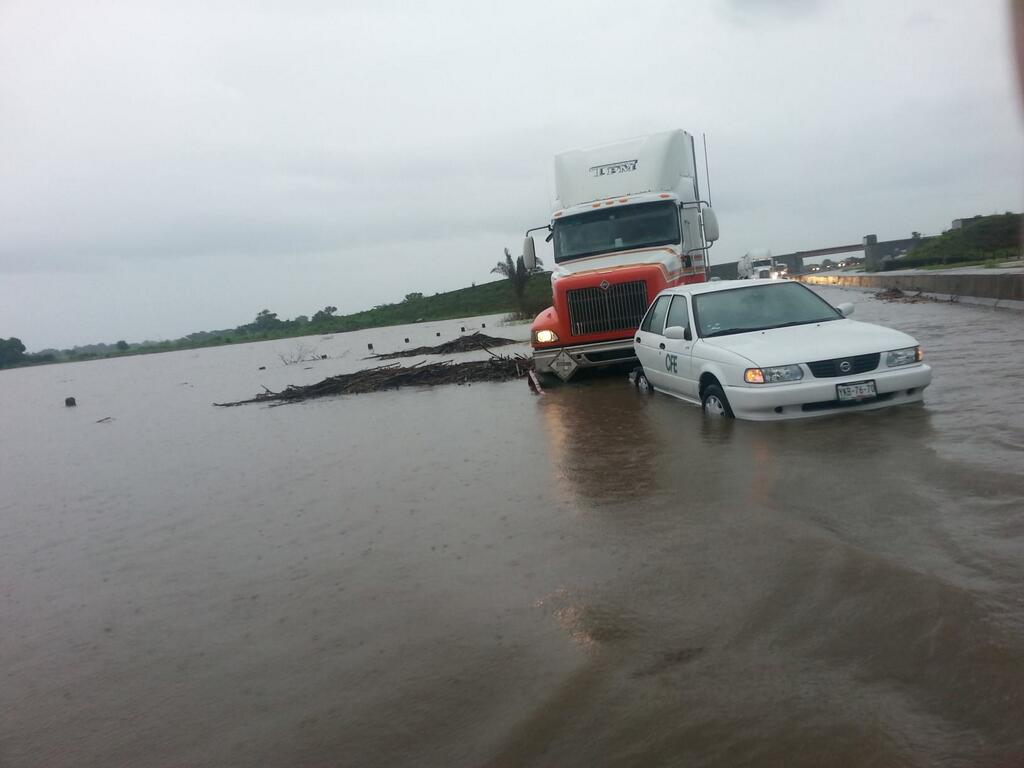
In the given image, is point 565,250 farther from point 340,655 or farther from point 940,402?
point 340,655

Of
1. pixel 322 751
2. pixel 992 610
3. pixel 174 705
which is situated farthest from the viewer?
pixel 174 705

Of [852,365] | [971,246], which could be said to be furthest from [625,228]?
[971,246]

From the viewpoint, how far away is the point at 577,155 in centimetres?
1493

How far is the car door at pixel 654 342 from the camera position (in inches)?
412

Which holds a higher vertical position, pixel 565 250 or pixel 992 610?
pixel 565 250

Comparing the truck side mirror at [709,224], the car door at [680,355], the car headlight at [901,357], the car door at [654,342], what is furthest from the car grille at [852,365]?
the truck side mirror at [709,224]

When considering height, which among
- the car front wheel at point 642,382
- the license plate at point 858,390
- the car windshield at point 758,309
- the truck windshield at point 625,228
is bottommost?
the car front wheel at point 642,382

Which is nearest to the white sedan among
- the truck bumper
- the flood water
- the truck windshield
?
the flood water

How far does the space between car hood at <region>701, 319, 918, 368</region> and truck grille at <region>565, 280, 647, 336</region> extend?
398cm

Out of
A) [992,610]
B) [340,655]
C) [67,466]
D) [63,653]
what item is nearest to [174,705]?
[340,655]

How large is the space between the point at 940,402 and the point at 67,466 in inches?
526

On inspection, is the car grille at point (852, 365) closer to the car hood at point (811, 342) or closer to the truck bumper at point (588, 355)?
the car hood at point (811, 342)

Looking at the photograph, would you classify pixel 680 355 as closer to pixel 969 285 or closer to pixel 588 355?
pixel 588 355

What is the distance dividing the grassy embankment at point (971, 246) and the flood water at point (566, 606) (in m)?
26.3
